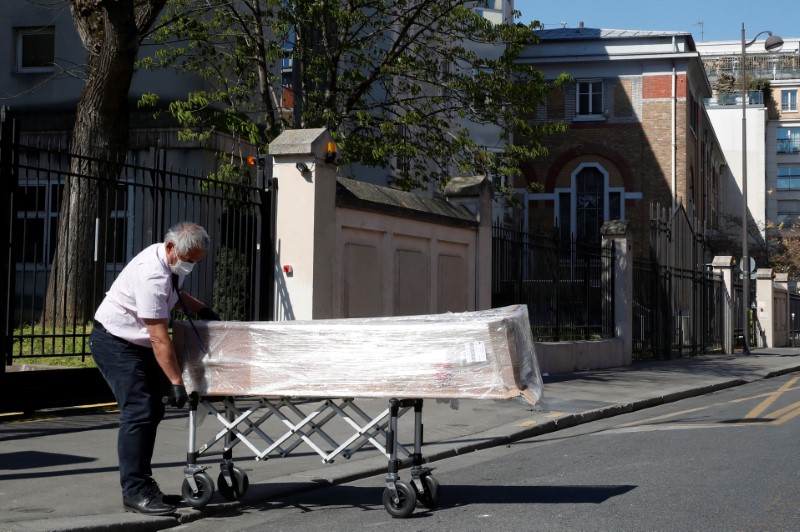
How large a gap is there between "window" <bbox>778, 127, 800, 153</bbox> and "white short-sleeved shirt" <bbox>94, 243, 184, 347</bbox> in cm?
8531

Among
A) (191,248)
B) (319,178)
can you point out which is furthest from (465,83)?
(191,248)

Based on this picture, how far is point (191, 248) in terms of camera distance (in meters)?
6.89

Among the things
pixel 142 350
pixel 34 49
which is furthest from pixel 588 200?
pixel 142 350

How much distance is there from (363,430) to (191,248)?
63.4 inches

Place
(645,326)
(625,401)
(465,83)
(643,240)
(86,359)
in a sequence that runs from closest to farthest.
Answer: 1. (86,359)
2. (625,401)
3. (465,83)
4. (645,326)
5. (643,240)

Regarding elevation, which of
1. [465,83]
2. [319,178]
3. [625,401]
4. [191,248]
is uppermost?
[465,83]

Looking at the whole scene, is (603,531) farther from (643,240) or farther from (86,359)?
(643,240)

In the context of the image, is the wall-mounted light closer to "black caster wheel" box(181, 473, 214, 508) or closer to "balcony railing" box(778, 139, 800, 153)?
"black caster wheel" box(181, 473, 214, 508)

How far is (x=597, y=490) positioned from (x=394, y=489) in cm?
175

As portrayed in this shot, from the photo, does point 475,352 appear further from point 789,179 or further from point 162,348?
point 789,179

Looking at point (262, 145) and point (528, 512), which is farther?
point (262, 145)

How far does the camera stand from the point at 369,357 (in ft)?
22.6

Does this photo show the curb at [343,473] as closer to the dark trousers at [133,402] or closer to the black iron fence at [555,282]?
the dark trousers at [133,402]

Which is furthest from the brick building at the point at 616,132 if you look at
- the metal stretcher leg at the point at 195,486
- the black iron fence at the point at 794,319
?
the metal stretcher leg at the point at 195,486
